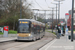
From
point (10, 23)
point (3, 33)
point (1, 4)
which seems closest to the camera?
point (3, 33)

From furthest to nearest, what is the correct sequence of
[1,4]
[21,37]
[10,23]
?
[10,23]
[1,4]
[21,37]

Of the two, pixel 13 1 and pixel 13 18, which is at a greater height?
pixel 13 1

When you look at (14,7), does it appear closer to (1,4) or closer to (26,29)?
(1,4)

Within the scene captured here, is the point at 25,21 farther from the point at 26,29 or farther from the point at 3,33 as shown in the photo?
the point at 3,33

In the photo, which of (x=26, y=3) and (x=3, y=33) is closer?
(x=3, y=33)

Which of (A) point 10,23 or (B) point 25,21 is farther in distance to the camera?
(A) point 10,23

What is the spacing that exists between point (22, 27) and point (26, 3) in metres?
25.7

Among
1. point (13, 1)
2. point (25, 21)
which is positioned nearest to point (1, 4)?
point (13, 1)

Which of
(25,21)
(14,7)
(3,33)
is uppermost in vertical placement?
(14,7)

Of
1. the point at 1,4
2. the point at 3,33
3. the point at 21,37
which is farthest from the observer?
the point at 1,4

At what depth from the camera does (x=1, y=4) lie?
134 ft

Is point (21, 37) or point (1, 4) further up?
point (1, 4)

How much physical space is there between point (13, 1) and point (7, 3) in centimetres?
204

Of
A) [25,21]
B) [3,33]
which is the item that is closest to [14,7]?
[3,33]
